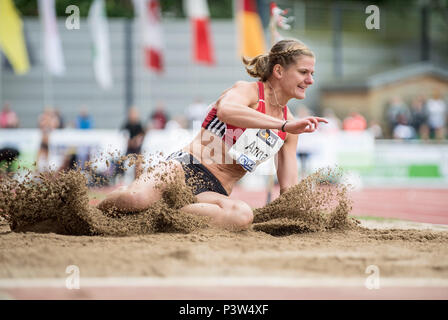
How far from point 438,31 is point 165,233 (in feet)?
89.0

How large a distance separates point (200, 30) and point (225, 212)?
1405 cm

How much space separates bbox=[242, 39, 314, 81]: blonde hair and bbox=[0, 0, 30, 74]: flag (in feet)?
41.4

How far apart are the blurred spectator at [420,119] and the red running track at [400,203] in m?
4.87

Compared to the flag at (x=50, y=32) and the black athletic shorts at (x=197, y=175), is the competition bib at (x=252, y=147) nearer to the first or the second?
the black athletic shorts at (x=197, y=175)

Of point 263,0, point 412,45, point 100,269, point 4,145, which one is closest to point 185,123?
point 4,145

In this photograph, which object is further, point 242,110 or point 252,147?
point 252,147

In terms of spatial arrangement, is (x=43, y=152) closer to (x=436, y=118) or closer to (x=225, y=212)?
(x=225, y=212)

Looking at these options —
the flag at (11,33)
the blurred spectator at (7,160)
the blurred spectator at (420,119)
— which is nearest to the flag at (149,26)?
the flag at (11,33)

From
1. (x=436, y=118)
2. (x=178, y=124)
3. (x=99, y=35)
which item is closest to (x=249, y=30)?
(x=178, y=124)

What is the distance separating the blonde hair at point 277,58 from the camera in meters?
4.92

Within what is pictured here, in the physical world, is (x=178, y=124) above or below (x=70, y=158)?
Answer: above

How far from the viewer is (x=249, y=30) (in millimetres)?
15125

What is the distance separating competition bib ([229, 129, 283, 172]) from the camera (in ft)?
16.3
